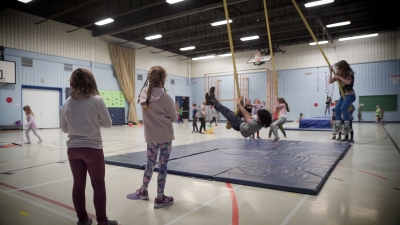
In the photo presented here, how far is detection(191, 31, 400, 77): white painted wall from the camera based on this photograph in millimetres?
16125

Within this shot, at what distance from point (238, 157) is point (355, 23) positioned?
15413 millimetres

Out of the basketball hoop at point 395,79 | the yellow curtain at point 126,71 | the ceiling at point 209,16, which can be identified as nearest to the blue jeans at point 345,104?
the ceiling at point 209,16

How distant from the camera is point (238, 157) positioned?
183 inches

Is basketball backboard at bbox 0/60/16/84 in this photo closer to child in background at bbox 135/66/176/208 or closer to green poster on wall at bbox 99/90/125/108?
green poster on wall at bbox 99/90/125/108

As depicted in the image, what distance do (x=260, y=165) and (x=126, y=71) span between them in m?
15.3

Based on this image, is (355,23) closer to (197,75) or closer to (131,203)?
(197,75)

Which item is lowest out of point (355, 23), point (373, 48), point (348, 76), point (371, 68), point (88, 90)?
point (88, 90)

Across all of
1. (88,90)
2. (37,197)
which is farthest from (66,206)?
(88,90)

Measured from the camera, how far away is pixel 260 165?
155 inches

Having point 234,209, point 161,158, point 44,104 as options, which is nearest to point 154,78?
point 161,158

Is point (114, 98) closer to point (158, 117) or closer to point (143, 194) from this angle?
point (143, 194)

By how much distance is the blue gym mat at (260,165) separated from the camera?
3076 mm

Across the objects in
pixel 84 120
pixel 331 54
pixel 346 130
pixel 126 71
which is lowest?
pixel 346 130

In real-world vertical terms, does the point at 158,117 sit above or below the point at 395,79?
below
